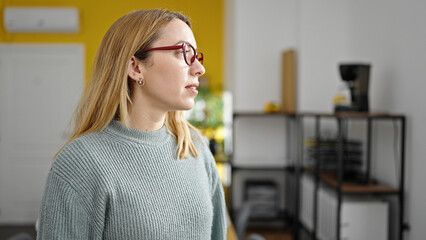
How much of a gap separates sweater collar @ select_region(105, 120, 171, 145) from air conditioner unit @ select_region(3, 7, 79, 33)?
4754 millimetres

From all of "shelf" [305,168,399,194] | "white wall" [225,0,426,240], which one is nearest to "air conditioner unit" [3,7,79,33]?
"white wall" [225,0,426,240]

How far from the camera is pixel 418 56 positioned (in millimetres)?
2719

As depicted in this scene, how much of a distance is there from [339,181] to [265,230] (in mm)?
1834

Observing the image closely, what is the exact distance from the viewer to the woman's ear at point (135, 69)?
3.51 feet

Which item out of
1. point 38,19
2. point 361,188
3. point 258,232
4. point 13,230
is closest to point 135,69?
point 361,188

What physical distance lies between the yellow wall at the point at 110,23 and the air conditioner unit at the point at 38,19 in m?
0.10

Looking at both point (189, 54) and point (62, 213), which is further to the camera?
point (189, 54)

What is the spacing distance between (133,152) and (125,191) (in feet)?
0.34

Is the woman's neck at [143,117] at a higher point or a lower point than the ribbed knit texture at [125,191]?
higher

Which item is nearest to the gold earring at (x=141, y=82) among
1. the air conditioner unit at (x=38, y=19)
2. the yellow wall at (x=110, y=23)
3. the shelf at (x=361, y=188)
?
the shelf at (x=361, y=188)

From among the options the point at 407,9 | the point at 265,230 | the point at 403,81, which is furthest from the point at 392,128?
the point at 265,230

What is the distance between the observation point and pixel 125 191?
102 cm

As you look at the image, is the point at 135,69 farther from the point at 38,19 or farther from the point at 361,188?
the point at 38,19

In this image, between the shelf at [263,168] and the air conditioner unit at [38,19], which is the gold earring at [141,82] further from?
the air conditioner unit at [38,19]
